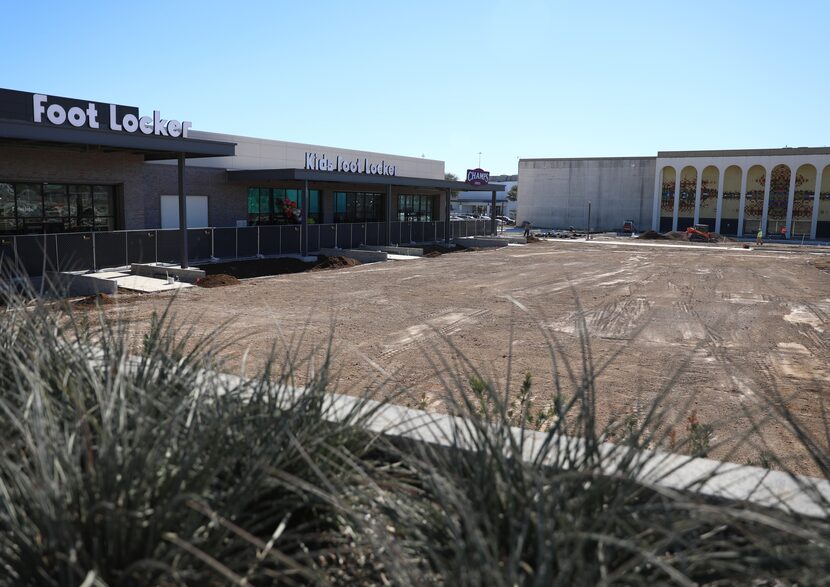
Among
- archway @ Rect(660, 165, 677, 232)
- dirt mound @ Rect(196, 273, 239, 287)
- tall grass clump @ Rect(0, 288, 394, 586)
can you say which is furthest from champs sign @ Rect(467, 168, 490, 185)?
tall grass clump @ Rect(0, 288, 394, 586)

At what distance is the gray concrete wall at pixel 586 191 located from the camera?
72.7 m

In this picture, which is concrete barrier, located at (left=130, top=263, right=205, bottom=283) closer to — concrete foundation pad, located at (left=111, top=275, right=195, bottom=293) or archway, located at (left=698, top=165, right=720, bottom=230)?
concrete foundation pad, located at (left=111, top=275, right=195, bottom=293)

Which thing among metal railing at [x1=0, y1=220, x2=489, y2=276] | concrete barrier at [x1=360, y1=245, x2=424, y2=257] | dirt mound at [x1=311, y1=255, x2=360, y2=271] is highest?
metal railing at [x1=0, y1=220, x2=489, y2=276]

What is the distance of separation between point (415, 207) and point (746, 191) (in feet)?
127

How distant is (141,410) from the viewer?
3.00 meters

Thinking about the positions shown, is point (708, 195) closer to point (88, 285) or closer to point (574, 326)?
point (574, 326)

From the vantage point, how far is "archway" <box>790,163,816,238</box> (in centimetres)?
6588

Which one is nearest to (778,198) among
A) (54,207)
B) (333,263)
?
(333,263)

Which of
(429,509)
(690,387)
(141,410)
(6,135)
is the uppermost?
(6,135)

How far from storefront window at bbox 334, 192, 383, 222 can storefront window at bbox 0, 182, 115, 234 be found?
1485 cm

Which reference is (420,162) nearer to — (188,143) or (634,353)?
(188,143)

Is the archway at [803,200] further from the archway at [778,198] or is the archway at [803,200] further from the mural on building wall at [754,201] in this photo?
the mural on building wall at [754,201]

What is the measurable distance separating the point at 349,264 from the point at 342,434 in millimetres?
24705

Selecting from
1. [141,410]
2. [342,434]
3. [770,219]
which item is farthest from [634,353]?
[770,219]
